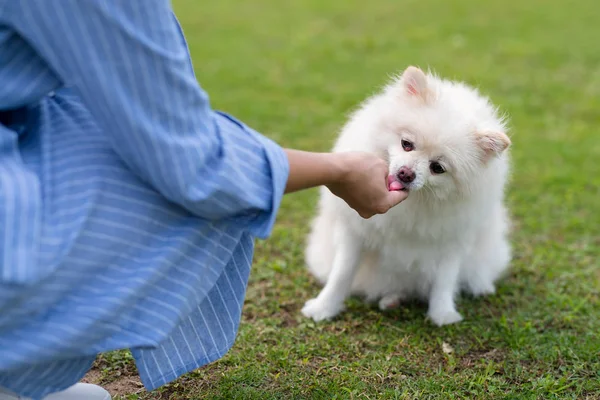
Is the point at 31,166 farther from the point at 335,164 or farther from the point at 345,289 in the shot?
the point at 345,289

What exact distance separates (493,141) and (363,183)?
2.78 feet

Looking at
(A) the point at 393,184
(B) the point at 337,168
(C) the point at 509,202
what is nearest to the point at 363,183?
(B) the point at 337,168

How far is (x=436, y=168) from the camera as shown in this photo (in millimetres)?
2752

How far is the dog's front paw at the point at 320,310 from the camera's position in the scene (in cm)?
302

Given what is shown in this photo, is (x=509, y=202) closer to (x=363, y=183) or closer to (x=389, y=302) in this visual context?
(x=389, y=302)

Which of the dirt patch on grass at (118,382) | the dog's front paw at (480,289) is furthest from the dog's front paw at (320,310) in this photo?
the dirt patch on grass at (118,382)

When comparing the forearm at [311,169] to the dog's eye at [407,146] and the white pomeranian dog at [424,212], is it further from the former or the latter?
the dog's eye at [407,146]

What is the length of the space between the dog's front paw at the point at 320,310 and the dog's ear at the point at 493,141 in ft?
3.04

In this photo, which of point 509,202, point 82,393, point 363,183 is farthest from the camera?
point 509,202

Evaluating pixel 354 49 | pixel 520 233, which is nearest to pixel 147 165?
pixel 520 233

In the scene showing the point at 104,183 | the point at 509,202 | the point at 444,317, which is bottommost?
the point at 509,202

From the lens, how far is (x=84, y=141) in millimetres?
1755

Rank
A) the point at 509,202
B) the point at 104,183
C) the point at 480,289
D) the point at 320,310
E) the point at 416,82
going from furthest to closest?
the point at 509,202, the point at 480,289, the point at 320,310, the point at 416,82, the point at 104,183

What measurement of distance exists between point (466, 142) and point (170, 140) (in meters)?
1.45
